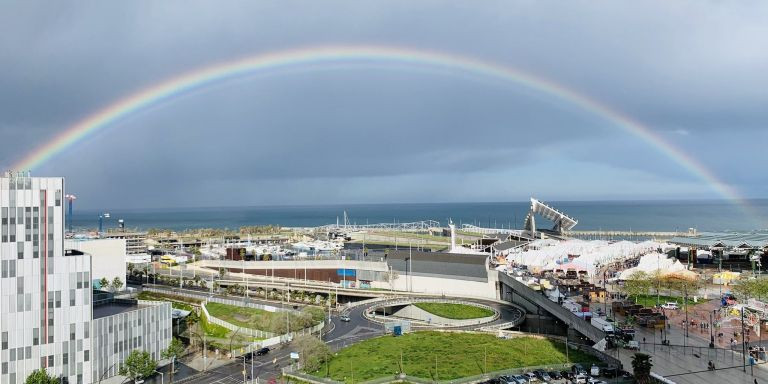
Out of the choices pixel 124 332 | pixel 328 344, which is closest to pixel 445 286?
pixel 328 344

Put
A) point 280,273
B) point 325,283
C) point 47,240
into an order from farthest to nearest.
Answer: point 280,273
point 325,283
point 47,240

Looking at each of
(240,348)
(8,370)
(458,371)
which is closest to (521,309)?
(458,371)

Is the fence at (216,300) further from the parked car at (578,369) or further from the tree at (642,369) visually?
the tree at (642,369)

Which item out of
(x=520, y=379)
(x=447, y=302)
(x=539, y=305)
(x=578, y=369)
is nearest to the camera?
(x=520, y=379)

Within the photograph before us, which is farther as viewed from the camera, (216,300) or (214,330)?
(216,300)

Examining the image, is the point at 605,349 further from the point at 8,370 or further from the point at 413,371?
the point at 8,370

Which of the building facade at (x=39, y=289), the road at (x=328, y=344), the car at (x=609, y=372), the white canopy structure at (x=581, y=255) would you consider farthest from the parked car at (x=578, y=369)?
the white canopy structure at (x=581, y=255)

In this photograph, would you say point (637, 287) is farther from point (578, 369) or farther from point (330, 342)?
point (330, 342)
